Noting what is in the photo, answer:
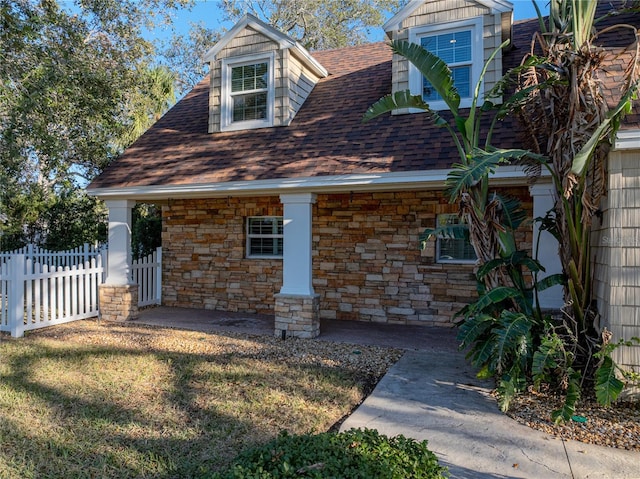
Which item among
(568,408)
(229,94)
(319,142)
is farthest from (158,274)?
(568,408)

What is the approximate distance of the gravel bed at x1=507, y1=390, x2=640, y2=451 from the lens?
3.84 m

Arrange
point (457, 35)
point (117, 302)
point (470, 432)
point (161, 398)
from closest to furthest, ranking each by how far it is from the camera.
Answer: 1. point (470, 432)
2. point (161, 398)
3. point (457, 35)
4. point (117, 302)

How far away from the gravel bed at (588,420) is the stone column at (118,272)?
7254 mm

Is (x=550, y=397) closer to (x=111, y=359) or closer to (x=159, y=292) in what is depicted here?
(x=111, y=359)

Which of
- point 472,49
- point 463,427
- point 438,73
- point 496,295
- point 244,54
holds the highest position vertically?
point 244,54

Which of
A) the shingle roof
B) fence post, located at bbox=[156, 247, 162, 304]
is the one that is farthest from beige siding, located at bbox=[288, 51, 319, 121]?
fence post, located at bbox=[156, 247, 162, 304]

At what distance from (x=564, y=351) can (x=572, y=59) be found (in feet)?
10.1

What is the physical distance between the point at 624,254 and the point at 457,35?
514 cm

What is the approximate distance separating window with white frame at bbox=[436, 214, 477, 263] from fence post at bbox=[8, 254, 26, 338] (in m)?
7.43

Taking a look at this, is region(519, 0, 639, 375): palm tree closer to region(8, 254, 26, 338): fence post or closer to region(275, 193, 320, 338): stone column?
region(275, 193, 320, 338): stone column

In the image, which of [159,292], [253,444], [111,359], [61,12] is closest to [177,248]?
[159,292]

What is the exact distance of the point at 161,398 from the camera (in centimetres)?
467

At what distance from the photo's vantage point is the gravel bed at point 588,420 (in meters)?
3.84

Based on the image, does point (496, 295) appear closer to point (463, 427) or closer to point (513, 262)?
point (513, 262)
